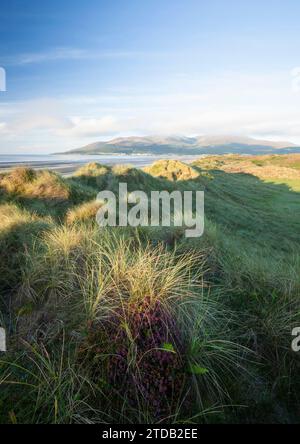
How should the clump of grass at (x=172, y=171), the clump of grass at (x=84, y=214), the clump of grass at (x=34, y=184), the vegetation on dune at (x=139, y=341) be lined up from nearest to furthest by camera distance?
the vegetation on dune at (x=139, y=341), the clump of grass at (x=84, y=214), the clump of grass at (x=34, y=184), the clump of grass at (x=172, y=171)

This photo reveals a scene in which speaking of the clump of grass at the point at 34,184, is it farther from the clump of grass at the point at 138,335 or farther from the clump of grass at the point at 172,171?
the clump of grass at the point at 172,171

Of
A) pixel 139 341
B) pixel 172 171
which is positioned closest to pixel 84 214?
pixel 139 341

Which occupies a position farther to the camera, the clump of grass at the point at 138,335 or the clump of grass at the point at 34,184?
the clump of grass at the point at 34,184

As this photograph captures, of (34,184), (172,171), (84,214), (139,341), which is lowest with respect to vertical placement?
(139,341)

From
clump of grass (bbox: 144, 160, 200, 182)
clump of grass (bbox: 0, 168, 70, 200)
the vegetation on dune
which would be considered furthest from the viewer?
clump of grass (bbox: 144, 160, 200, 182)

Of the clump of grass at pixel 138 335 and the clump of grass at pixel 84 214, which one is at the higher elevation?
the clump of grass at pixel 84 214

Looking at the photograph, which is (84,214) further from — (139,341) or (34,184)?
(139,341)

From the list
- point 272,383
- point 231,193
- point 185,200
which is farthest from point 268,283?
point 231,193

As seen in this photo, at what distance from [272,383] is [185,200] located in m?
15.0

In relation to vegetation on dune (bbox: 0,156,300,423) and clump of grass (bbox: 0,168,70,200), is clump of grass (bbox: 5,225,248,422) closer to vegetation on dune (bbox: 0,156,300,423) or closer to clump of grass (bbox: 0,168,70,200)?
vegetation on dune (bbox: 0,156,300,423)

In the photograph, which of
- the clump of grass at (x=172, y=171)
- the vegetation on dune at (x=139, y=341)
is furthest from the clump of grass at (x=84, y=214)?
the clump of grass at (x=172, y=171)

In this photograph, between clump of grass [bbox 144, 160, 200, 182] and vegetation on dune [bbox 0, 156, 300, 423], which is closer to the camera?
vegetation on dune [bbox 0, 156, 300, 423]

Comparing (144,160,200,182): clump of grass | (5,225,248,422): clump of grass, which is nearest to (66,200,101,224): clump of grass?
(5,225,248,422): clump of grass

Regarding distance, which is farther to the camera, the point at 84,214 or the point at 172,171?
the point at 172,171
